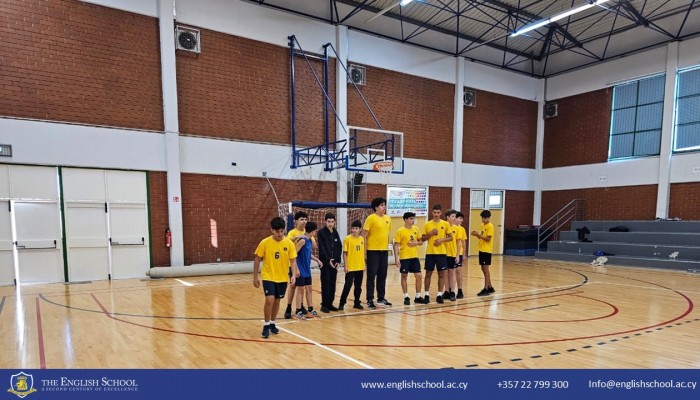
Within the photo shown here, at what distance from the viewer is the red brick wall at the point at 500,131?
16172 mm

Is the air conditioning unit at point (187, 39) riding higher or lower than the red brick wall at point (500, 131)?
higher

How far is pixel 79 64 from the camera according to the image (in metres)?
9.46

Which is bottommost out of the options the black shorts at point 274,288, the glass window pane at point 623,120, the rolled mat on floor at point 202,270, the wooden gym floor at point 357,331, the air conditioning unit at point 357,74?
the rolled mat on floor at point 202,270

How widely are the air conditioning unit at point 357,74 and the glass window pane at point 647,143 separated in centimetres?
1049

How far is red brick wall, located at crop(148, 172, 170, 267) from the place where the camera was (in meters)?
10.4

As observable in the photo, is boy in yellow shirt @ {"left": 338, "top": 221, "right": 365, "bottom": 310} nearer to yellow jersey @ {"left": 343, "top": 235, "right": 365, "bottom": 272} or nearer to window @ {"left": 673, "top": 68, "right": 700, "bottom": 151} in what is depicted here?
yellow jersey @ {"left": 343, "top": 235, "right": 365, "bottom": 272}

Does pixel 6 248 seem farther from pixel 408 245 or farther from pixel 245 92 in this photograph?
pixel 408 245

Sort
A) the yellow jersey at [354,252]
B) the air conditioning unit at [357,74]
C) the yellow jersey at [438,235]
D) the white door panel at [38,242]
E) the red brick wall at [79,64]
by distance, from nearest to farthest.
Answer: the yellow jersey at [354,252], the yellow jersey at [438,235], the red brick wall at [79,64], the white door panel at [38,242], the air conditioning unit at [357,74]

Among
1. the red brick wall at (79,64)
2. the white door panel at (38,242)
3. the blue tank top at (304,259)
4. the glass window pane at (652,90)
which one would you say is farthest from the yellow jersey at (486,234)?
the glass window pane at (652,90)

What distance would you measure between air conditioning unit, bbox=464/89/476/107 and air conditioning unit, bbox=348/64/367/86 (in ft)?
15.6

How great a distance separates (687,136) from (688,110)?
2.94 feet

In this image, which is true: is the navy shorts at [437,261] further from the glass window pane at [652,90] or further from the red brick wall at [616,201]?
the glass window pane at [652,90]

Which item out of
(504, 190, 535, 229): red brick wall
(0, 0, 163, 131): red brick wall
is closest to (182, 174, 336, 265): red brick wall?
(0, 0, 163, 131): red brick wall

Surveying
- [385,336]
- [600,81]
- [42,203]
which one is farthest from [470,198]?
[42,203]
